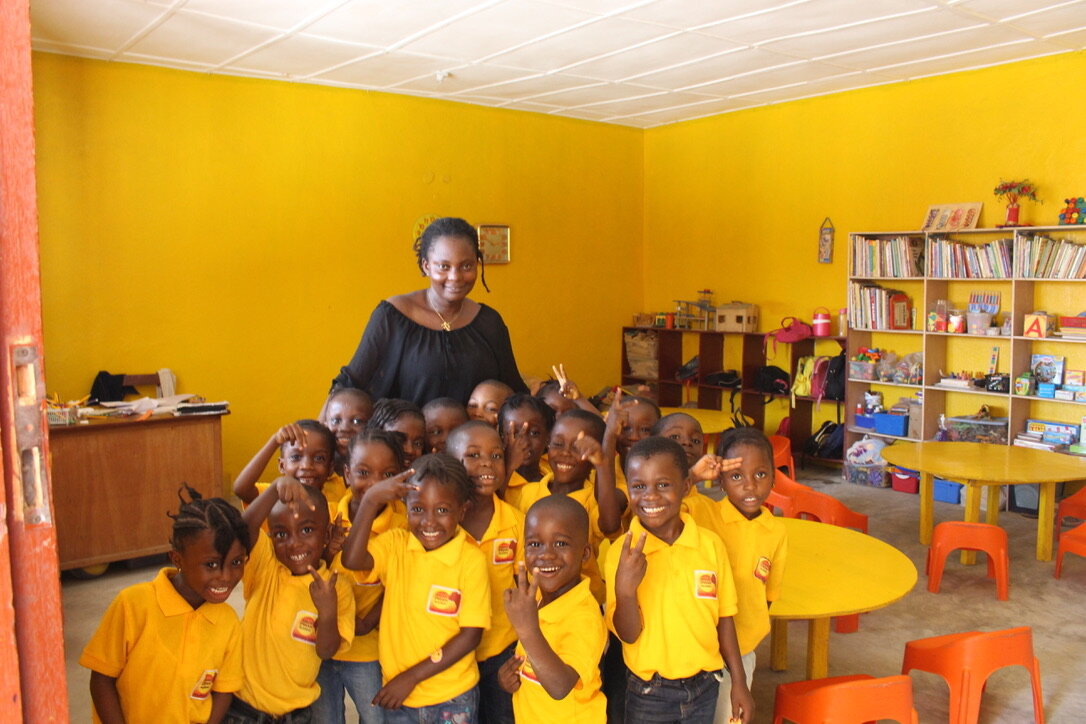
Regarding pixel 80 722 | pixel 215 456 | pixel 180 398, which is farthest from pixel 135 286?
pixel 80 722

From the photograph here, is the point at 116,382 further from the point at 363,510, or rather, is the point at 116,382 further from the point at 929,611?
the point at 929,611

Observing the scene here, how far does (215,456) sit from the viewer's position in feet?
16.8

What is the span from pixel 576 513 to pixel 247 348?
492 centimetres

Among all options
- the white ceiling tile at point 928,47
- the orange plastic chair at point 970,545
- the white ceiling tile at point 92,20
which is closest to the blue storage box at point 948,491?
the orange plastic chair at point 970,545

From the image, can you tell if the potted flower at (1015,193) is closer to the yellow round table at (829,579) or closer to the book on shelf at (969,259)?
the book on shelf at (969,259)

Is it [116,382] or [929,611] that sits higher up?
[116,382]

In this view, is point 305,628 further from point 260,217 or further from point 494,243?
point 494,243

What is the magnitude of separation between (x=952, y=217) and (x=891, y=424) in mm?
1564

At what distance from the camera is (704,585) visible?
6.89ft

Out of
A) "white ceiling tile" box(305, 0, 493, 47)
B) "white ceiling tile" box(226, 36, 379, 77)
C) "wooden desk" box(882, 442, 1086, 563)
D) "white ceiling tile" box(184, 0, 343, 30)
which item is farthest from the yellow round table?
"white ceiling tile" box(226, 36, 379, 77)

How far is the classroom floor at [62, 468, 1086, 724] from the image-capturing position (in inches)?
131

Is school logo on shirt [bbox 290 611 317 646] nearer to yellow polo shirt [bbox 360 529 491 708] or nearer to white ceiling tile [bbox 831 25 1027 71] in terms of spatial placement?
yellow polo shirt [bbox 360 529 491 708]

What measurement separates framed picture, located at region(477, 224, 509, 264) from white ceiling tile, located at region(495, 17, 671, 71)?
5.50 ft

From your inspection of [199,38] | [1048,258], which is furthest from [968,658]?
[199,38]
